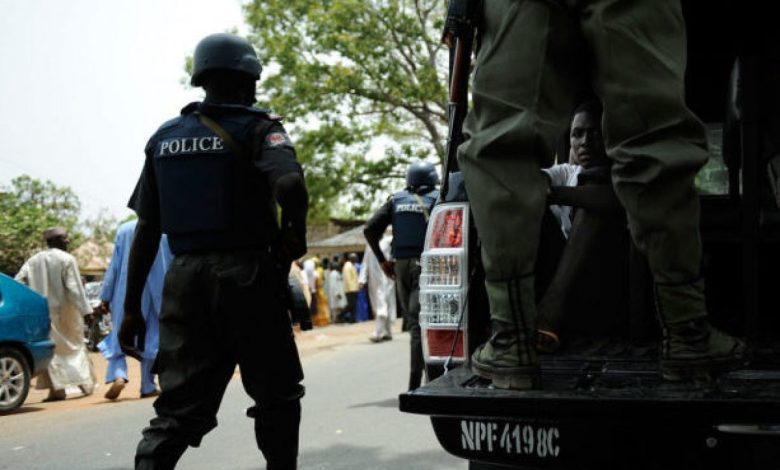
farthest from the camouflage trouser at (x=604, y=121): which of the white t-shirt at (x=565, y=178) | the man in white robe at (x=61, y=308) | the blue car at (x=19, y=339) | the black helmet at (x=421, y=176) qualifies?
the man in white robe at (x=61, y=308)

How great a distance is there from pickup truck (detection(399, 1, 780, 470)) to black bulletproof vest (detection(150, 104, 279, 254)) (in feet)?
2.46

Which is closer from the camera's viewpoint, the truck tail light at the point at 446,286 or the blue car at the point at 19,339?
the truck tail light at the point at 446,286

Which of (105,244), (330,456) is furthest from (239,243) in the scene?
(105,244)

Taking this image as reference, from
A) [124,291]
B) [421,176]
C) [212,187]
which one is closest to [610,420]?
[212,187]

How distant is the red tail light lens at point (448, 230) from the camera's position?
3.24 metres

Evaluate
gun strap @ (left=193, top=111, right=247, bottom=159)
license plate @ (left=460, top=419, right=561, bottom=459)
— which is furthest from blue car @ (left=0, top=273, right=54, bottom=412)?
license plate @ (left=460, top=419, right=561, bottom=459)

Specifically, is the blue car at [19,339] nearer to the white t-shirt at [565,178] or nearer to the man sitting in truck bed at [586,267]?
the white t-shirt at [565,178]

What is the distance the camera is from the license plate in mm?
2492

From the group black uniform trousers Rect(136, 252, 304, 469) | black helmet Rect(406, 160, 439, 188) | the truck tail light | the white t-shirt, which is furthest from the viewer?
black helmet Rect(406, 160, 439, 188)

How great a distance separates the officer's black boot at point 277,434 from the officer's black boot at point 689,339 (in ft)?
4.97

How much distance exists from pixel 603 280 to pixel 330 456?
9.25 feet

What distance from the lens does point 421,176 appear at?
7.87m

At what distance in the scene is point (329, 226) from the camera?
5581 cm

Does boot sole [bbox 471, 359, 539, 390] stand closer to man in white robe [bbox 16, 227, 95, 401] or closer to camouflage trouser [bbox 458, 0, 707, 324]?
camouflage trouser [bbox 458, 0, 707, 324]
